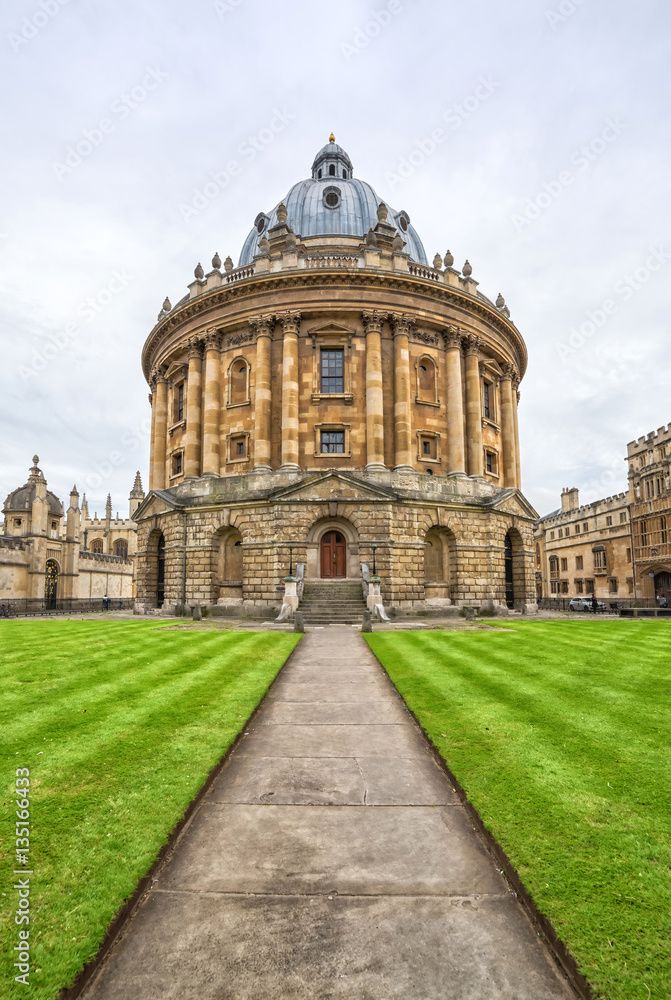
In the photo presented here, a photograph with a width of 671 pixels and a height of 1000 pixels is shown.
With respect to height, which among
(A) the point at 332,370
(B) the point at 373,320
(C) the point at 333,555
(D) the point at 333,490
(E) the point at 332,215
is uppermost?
(E) the point at 332,215

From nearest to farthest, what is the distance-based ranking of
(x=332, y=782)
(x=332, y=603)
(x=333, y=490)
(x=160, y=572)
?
(x=332, y=782), (x=332, y=603), (x=333, y=490), (x=160, y=572)

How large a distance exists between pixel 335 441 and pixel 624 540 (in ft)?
131

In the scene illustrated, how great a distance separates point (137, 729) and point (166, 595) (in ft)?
90.4

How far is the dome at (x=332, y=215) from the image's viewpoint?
4059 cm

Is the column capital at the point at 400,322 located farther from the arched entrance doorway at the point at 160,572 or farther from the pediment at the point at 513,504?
the arched entrance doorway at the point at 160,572

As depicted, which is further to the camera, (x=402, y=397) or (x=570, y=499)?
(x=570, y=499)

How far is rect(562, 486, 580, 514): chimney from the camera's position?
76.6 meters

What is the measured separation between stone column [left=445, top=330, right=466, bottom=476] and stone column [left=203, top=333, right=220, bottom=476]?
46.6 feet

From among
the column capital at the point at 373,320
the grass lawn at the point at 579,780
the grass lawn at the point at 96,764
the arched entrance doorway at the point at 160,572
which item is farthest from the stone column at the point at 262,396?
the grass lawn at the point at 579,780

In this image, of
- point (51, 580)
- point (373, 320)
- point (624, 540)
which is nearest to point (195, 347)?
point (373, 320)

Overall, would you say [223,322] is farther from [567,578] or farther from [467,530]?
[567,578]

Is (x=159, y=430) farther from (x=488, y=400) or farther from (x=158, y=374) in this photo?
(x=488, y=400)

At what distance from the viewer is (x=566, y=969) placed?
3094 mm

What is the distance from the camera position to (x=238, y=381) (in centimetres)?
3403
